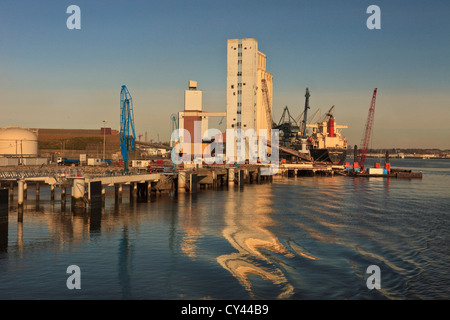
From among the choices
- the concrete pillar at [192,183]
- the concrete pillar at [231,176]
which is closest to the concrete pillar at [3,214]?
the concrete pillar at [192,183]

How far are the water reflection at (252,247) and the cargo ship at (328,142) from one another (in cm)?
11619

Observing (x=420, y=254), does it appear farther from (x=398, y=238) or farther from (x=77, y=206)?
(x=77, y=206)

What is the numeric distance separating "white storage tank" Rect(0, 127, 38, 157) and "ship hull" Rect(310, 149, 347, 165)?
98284mm

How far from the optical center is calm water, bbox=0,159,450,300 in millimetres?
24875

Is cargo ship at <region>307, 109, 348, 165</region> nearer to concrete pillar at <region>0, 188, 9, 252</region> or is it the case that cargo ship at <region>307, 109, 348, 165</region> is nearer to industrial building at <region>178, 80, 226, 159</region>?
industrial building at <region>178, 80, 226, 159</region>

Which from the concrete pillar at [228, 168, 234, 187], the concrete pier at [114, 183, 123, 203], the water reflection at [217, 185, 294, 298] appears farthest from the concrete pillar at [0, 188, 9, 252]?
the concrete pillar at [228, 168, 234, 187]

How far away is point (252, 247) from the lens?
35.1 meters

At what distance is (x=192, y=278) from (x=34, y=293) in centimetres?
833

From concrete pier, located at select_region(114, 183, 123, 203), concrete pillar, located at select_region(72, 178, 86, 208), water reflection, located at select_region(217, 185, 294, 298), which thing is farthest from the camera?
concrete pier, located at select_region(114, 183, 123, 203)

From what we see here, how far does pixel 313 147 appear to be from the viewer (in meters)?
182

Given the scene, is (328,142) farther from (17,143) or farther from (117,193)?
(117,193)

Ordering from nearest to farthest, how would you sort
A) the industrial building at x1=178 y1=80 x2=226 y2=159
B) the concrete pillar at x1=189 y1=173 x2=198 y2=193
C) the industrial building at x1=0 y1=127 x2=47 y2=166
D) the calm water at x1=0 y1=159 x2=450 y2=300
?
the calm water at x1=0 y1=159 x2=450 y2=300 → the concrete pillar at x1=189 y1=173 x2=198 y2=193 → the industrial building at x1=0 y1=127 x2=47 y2=166 → the industrial building at x1=178 y1=80 x2=226 y2=159

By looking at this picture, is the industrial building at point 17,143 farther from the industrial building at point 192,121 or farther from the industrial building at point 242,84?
the industrial building at point 242,84

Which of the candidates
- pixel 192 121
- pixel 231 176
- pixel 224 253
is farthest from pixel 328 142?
pixel 224 253
